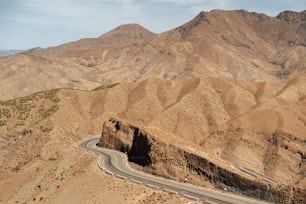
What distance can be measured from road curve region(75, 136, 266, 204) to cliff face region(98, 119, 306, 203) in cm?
110

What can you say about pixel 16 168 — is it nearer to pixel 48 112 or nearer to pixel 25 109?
pixel 48 112

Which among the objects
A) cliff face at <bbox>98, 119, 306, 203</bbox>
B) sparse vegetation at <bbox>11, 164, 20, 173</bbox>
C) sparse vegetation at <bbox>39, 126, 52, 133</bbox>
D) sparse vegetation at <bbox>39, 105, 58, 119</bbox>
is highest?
cliff face at <bbox>98, 119, 306, 203</bbox>

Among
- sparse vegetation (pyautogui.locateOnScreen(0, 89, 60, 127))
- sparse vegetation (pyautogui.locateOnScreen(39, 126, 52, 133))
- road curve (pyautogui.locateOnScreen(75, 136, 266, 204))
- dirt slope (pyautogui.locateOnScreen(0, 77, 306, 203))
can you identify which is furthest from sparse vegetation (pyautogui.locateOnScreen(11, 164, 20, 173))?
road curve (pyautogui.locateOnScreen(75, 136, 266, 204))

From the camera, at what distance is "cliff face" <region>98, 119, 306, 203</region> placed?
145ft

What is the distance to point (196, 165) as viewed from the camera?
53.9 m

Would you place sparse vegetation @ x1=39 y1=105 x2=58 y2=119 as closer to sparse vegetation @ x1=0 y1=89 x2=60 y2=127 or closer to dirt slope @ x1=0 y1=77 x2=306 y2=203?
sparse vegetation @ x1=0 y1=89 x2=60 y2=127

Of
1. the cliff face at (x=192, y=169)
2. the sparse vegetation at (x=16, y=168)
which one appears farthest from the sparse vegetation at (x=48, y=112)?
the cliff face at (x=192, y=169)

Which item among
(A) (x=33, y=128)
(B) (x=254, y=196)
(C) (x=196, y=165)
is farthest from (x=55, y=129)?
(B) (x=254, y=196)

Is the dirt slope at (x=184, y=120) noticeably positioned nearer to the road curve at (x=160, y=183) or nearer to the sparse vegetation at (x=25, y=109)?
the sparse vegetation at (x=25, y=109)

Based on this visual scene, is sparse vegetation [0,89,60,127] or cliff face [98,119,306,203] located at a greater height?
cliff face [98,119,306,203]

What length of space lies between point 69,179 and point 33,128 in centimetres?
6631

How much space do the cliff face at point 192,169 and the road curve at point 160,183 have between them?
43.5 inches

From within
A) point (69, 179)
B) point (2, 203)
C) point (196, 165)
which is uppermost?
point (196, 165)

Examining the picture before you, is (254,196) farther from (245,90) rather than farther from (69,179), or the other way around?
(245,90)
